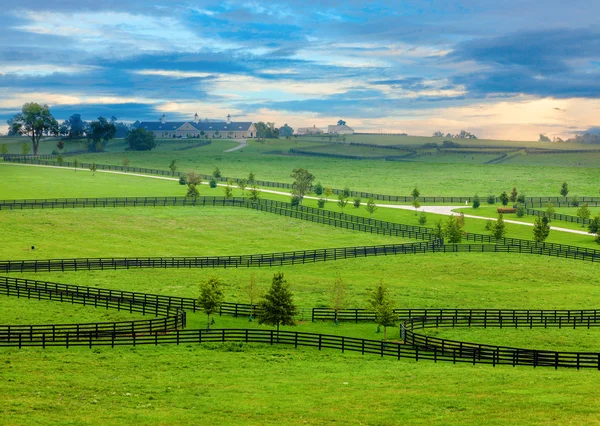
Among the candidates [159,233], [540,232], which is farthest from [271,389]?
[540,232]

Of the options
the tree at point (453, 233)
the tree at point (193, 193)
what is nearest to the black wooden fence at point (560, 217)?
the tree at point (453, 233)

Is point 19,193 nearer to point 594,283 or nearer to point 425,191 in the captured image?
point 425,191

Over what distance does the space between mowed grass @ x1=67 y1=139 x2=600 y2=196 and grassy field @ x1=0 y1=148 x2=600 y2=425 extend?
186ft

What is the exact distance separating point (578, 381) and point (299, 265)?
123ft

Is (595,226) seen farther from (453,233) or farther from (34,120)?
(34,120)

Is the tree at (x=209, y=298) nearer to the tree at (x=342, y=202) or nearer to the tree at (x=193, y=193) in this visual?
the tree at (x=342, y=202)

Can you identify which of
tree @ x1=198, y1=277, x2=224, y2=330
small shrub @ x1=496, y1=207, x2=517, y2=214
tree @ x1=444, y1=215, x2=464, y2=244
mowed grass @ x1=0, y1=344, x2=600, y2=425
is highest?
small shrub @ x1=496, y1=207, x2=517, y2=214

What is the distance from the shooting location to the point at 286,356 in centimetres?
3603

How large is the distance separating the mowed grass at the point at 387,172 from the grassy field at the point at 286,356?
5661 cm

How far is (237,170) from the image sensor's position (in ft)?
549

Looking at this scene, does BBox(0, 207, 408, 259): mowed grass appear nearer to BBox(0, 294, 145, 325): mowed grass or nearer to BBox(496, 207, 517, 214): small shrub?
BBox(0, 294, 145, 325): mowed grass

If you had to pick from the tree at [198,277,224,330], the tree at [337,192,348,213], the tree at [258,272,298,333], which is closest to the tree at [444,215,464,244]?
the tree at [337,192,348,213]

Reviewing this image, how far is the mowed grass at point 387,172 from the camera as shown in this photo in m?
145

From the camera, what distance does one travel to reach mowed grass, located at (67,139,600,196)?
145 meters
